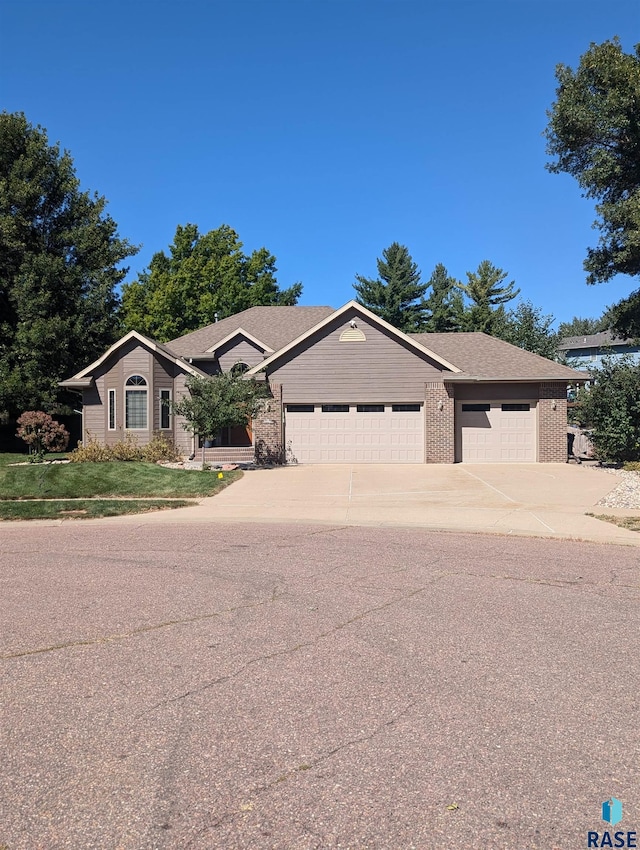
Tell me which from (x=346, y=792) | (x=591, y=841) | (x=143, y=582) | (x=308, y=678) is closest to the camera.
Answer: (x=591, y=841)

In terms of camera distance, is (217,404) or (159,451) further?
(159,451)

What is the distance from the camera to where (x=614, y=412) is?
21562 mm

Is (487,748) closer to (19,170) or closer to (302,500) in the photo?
(302,500)

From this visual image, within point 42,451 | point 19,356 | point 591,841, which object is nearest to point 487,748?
point 591,841

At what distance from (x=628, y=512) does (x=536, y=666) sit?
9.34 m

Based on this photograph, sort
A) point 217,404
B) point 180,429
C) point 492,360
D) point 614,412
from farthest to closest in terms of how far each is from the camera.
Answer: point 180,429 < point 492,360 < point 614,412 < point 217,404

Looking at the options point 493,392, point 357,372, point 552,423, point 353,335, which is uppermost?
point 353,335

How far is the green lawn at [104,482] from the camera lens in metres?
15.6

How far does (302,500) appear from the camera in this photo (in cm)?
1512

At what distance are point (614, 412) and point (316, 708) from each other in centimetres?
2003

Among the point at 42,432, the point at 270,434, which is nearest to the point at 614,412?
the point at 270,434

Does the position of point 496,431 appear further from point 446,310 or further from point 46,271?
point 446,310

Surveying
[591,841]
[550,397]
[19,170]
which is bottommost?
[591,841]

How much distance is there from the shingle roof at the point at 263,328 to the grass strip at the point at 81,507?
1372cm
